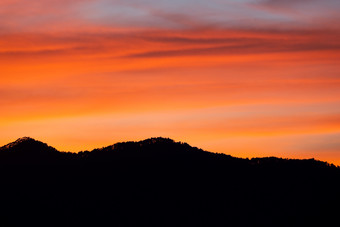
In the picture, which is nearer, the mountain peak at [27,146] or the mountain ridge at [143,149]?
the mountain ridge at [143,149]

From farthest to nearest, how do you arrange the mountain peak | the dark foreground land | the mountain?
the mountain peak
the mountain
the dark foreground land

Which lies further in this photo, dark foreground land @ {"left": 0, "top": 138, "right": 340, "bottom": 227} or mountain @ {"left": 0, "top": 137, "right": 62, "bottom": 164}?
mountain @ {"left": 0, "top": 137, "right": 62, "bottom": 164}

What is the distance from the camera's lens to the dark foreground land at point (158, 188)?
49.3 m

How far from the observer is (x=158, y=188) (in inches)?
2071

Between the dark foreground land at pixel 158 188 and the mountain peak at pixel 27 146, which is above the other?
the mountain peak at pixel 27 146

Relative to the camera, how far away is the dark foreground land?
4928cm

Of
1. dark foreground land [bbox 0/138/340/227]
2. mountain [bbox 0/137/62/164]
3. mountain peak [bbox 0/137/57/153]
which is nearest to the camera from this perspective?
dark foreground land [bbox 0/138/340/227]

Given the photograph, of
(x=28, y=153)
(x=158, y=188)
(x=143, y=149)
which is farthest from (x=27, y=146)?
(x=158, y=188)

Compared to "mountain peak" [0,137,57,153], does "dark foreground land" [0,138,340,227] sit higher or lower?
lower

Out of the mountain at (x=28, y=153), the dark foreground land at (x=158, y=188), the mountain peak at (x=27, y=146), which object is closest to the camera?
the dark foreground land at (x=158, y=188)

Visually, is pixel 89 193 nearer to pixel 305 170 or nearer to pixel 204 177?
pixel 204 177

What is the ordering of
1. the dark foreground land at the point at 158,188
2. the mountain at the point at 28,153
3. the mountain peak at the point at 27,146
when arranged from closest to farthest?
the dark foreground land at the point at 158,188
the mountain at the point at 28,153
the mountain peak at the point at 27,146

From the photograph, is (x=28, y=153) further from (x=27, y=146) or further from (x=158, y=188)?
(x=158, y=188)

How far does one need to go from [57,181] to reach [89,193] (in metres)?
3.69
